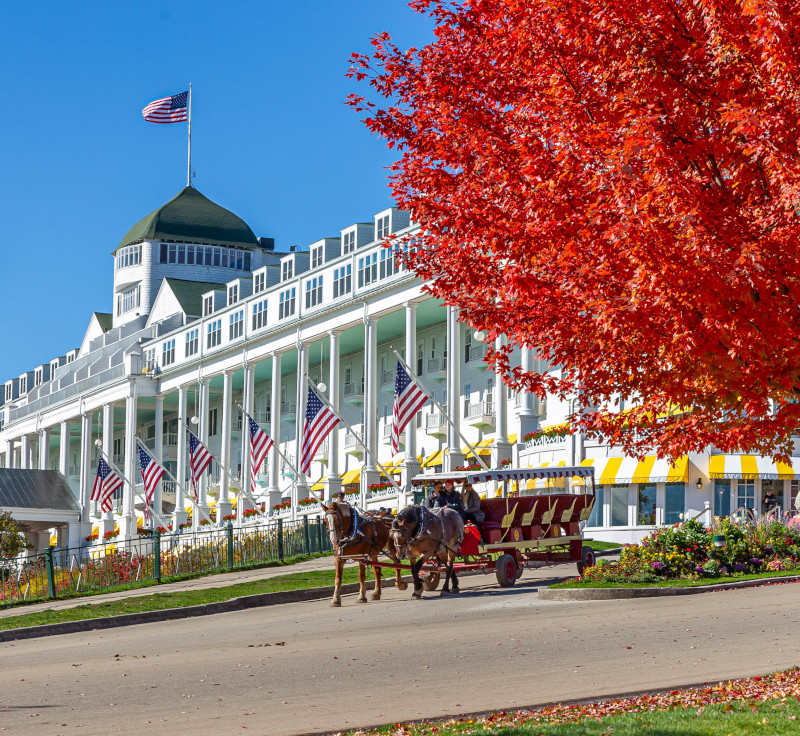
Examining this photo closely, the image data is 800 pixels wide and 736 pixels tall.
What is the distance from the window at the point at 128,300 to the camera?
3824 inches

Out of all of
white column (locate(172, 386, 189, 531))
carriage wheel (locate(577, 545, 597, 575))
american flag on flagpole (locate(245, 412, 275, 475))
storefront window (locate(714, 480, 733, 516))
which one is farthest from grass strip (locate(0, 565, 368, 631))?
white column (locate(172, 386, 189, 531))

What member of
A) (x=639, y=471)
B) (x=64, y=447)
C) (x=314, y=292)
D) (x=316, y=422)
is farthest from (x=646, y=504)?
(x=64, y=447)

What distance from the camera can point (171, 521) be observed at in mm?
77938

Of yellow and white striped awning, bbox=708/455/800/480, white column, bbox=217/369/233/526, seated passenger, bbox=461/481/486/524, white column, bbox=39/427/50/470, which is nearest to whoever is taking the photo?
seated passenger, bbox=461/481/486/524

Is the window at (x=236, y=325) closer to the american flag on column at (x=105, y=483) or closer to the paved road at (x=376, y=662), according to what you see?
the american flag on column at (x=105, y=483)

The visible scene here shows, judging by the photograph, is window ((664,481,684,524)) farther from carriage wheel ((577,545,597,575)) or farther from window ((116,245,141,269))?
A: window ((116,245,141,269))

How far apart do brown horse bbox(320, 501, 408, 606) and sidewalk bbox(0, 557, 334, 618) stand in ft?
19.4

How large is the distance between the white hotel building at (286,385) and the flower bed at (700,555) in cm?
1244

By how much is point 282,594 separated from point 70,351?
8389cm

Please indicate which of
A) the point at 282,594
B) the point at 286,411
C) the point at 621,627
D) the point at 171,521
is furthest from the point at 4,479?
the point at 621,627

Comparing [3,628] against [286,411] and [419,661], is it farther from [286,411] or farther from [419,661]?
[286,411]

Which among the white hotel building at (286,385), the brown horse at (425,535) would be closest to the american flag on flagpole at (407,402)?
the white hotel building at (286,385)

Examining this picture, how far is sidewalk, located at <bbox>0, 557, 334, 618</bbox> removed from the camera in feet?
90.5

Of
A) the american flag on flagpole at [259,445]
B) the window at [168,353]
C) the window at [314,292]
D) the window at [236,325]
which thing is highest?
the window at [314,292]
